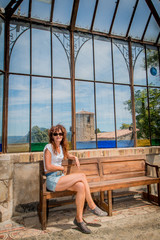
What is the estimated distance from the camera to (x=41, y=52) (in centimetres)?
429

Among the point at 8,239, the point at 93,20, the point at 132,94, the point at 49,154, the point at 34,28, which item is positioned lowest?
A: the point at 8,239

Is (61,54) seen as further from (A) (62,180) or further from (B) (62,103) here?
(A) (62,180)

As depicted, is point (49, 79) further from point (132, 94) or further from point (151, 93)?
point (151, 93)

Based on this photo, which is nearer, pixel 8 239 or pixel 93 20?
pixel 8 239

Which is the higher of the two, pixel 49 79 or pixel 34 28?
pixel 34 28

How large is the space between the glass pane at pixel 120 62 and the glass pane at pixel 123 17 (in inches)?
12.7

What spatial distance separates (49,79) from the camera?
429 cm

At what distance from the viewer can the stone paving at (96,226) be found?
2.48m

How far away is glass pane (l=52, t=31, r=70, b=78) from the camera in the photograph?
4402mm

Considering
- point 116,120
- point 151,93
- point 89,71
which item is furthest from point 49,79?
point 151,93

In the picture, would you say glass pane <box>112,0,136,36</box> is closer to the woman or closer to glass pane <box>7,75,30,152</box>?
glass pane <box>7,75,30,152</box>

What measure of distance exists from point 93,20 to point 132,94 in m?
2.23

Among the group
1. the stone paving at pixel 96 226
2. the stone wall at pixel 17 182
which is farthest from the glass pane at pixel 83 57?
the stone paving at pixel 96 226

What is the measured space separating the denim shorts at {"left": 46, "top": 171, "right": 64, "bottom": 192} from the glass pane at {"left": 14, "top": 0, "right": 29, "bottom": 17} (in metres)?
3.61
